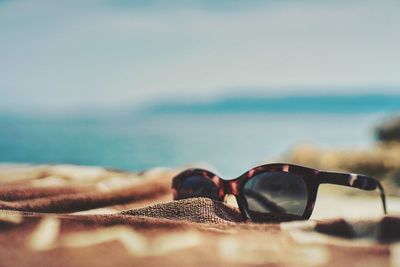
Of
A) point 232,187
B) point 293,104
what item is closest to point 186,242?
point 232,187

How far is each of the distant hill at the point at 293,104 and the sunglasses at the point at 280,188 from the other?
5633 cm

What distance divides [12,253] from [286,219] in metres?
0.42

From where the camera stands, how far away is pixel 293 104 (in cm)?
6350

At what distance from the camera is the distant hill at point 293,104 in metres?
58.5

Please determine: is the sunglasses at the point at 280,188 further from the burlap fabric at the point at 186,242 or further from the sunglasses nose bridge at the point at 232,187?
the burlap fabric at the point at 186,242

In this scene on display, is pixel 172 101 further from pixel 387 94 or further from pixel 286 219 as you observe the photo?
pixel 286 219

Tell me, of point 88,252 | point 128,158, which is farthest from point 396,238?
point 128,158

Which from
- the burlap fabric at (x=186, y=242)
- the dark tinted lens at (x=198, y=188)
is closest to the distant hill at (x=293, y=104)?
the dark tinted lens at (x=198, y=188)

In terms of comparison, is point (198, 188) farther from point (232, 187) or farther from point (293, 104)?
point (293, 104)

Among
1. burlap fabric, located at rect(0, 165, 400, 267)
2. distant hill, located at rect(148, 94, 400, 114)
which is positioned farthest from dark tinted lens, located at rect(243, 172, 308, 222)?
distant hill, located at rect(148, 94, 400, 114)

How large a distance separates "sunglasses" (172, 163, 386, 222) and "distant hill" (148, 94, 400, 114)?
56.3 meters

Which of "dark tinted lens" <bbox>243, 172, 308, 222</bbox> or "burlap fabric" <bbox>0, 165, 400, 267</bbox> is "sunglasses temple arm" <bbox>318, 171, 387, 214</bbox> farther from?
"burlap fabric" <bbox>0, 165, 400, 267</bbox>

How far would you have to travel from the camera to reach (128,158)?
1398 cm

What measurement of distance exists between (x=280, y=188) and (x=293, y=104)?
64.0 m
